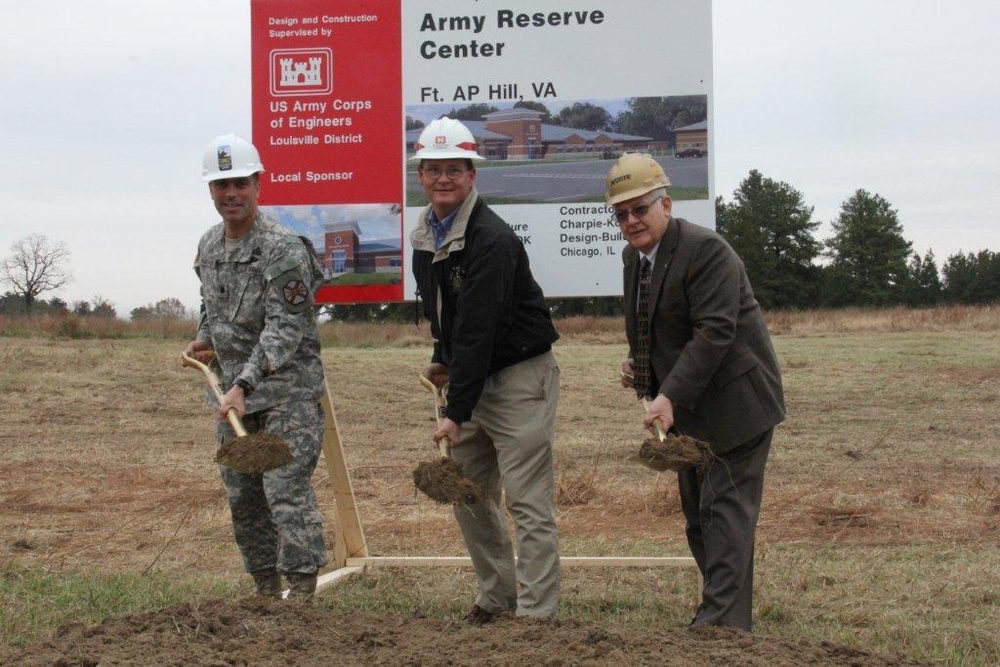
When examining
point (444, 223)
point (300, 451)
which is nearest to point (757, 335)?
point (444, 223)

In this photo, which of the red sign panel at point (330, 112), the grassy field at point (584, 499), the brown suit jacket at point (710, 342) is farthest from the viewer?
the red sign panel at point (330, 112)

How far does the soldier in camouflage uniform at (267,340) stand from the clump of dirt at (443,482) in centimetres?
80

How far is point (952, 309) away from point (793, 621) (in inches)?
1150

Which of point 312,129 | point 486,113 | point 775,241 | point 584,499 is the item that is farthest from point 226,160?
point 775,241

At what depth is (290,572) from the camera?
5.79 metres

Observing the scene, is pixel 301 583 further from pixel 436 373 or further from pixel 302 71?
pixel 302 71

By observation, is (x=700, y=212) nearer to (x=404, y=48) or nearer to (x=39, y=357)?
(x=404, y=48)

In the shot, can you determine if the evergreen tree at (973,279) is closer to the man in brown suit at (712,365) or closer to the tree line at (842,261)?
the tree line at (842,261)

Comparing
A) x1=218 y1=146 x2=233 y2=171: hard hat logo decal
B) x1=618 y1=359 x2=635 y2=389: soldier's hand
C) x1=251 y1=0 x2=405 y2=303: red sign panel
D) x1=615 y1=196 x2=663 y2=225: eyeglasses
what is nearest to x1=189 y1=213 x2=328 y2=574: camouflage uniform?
x1=218 y1=146 x2=233 y2=171: hard hat logo decal

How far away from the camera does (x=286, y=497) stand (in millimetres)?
5652

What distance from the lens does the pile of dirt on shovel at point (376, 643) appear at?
4.25 meters

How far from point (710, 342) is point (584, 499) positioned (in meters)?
5.20

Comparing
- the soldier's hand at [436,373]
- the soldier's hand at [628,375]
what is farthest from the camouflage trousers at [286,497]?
the soldier's hand at [628,375]

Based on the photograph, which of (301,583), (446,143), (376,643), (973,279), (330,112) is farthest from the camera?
(973,279)
